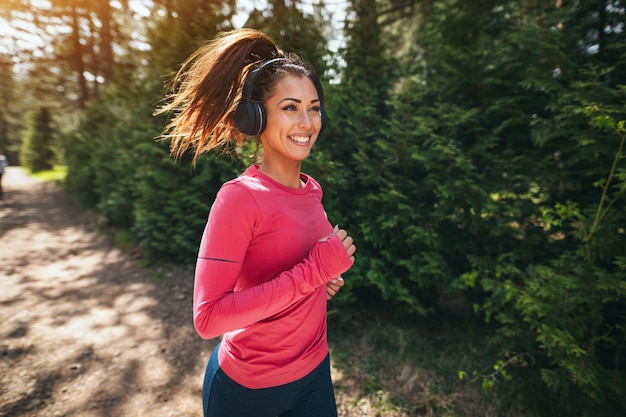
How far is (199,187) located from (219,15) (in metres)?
3.18

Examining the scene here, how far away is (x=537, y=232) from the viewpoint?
10.9 ft

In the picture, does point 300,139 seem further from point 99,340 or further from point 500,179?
point 99,340

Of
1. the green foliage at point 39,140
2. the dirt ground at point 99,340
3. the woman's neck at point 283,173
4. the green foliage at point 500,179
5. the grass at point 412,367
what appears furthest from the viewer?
the green foliage at point 39,140

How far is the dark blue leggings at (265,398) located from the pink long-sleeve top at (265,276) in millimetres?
41

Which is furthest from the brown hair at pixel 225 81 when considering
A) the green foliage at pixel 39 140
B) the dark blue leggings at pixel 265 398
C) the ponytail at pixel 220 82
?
the green foliage at pixel 39 140

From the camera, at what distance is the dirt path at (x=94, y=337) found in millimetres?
3242

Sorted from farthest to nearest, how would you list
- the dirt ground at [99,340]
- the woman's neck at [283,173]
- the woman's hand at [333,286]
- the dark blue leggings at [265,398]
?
the dirt ground at [99,340] < the woman's hand at [333,286] < the woman's neck at [283,173] < the dark blue leggings at [265,398]

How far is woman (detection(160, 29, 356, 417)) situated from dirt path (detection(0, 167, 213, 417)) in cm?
220

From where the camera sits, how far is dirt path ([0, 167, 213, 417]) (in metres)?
3.24

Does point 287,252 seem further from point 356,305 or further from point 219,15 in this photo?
point 219,15

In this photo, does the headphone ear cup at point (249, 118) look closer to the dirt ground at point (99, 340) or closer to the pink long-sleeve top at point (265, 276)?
the pink long-sleeve top at point (265, 276)

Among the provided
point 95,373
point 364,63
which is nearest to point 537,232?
point 364,63

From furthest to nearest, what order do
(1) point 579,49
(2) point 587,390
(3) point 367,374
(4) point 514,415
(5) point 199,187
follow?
(5) point 199,187
(3) point 367,374
(1) point 579,49
(4) point 514,415
(2) point 587,390

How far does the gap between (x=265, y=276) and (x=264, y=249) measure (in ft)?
0.44
